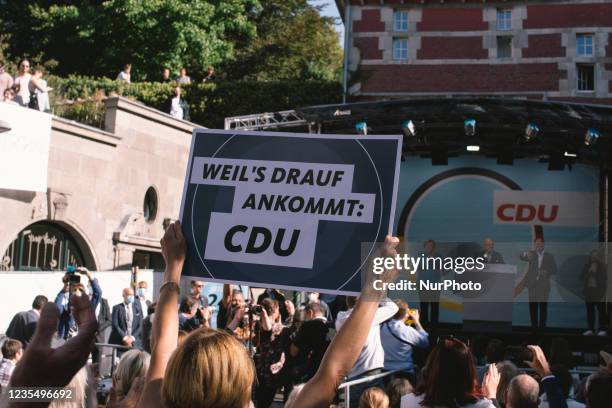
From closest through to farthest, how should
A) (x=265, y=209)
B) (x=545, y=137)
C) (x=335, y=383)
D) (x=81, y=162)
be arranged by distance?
(x=335, y=383), (x=265, y=209), (x=545, y=137), (x=81, y=162)

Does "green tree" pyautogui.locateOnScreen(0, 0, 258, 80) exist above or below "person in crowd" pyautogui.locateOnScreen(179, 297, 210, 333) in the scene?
above

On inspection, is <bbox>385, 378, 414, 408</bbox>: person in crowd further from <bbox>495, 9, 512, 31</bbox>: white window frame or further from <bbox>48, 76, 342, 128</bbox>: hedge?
<bbox>495, 9, 512, 31</bbox>: white window frame

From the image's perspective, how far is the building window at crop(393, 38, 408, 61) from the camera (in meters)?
31.1

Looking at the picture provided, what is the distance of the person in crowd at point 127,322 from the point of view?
1248 centimetres

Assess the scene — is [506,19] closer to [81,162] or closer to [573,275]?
[573,275]

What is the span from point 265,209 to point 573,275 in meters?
15.1

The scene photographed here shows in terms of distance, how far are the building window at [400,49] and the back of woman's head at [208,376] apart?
29352 mm

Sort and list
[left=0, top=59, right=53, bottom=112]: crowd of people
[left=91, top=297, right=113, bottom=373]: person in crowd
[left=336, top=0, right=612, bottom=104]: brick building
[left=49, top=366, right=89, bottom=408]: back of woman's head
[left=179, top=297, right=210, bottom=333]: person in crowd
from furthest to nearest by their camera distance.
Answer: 1. [left=336, top=0, right=612, bottom=104]: brick building
2. [left=0, top=59, right=53, bottom=112]: crowd of people
3. [left=91, top=297, right=113, bottom=373]: person in crowd
4. [left=179, top=297, right=210, bottom=333]: person in crowd
5. [left=49, top=366, right=89, bottom=408]: back of woman's head

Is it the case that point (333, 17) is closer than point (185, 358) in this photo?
No

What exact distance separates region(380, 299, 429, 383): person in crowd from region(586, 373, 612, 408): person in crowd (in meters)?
5.03

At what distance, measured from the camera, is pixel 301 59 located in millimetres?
36906

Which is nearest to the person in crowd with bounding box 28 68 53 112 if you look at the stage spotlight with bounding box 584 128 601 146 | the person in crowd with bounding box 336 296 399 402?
the stage spotlight with bounding box 584 128 601 146

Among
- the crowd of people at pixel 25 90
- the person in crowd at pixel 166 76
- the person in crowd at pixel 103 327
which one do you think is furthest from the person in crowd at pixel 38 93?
the person in crowd at pixel 166 76

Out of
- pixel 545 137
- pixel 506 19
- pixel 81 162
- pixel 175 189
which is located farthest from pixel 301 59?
pixel 545 137
